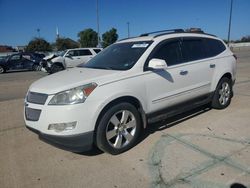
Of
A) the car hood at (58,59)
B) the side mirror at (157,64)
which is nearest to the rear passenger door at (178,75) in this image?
the side mirror at (157,64)

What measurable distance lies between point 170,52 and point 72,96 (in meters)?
2.14

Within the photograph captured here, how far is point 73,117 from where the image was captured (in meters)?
3.51

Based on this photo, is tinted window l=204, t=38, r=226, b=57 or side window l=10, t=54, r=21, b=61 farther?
side window l=10, t=54, r=21, b=61

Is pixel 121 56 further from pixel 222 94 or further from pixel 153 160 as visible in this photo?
pixel 222 94

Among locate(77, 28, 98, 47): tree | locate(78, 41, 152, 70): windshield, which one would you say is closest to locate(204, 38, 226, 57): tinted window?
locate(78, 41, 152, 70): windshield

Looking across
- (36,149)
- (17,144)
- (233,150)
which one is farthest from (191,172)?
(17,144)

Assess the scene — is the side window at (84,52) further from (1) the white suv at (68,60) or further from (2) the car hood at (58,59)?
(2) the car hood at (58,59)

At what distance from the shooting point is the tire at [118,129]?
3770 mm

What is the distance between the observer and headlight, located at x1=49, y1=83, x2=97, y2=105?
357 cm

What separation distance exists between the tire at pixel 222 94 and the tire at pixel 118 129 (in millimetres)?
2420

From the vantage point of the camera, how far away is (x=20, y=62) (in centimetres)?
2192

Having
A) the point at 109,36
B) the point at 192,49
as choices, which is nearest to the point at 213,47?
the point at 192,49

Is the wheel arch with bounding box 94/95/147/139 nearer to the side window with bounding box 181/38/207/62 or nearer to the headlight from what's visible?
the headlight

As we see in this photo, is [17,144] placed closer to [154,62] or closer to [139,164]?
[139,164]
